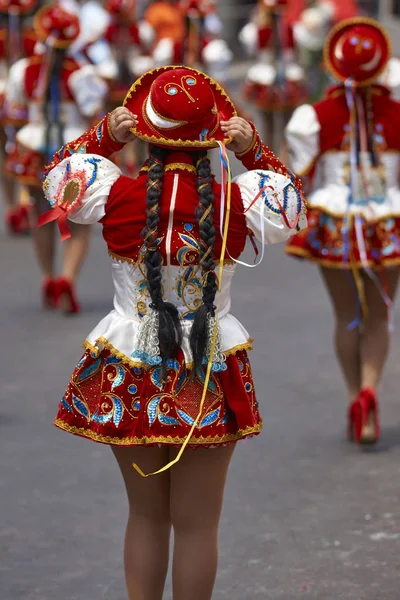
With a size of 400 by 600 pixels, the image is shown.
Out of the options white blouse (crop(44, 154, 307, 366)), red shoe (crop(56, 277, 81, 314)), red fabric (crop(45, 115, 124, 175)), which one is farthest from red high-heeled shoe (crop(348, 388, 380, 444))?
red shoe (crop(56, 277, 81, 314))

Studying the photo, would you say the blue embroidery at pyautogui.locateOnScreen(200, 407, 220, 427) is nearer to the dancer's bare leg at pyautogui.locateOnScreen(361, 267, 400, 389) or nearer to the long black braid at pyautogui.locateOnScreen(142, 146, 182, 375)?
the long black braid at pyautogui.locateOnScreen(142, 146, 182, 375)

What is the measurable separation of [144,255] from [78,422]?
19.2 inches

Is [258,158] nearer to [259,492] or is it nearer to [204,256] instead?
[204,256]

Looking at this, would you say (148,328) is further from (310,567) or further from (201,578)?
(310,567)

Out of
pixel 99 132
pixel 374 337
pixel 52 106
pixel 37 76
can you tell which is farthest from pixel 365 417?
pixel 37 76

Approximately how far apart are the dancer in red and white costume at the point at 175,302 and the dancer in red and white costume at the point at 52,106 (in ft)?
15.8

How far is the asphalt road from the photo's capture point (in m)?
4.31

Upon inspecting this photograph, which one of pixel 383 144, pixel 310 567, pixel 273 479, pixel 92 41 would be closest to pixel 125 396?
pixel 310 567

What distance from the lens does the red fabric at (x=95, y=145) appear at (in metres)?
3.56

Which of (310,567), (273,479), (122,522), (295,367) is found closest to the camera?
(310,567)

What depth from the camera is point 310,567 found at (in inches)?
173

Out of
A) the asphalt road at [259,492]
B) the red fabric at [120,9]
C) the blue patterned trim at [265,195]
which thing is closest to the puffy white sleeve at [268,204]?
the blue patterned trim at [265,195]

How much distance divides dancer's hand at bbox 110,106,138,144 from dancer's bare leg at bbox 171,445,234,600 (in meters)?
0.85

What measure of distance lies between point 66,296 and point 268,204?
5204mm
